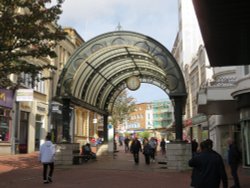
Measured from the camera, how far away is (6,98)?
29266mm

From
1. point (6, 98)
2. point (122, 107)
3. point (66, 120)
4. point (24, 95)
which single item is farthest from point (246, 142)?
point (122, 107)

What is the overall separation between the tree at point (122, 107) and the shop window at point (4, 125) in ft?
101

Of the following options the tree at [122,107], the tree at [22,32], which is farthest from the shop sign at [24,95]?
the tree at [122,107]

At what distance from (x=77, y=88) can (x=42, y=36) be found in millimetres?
9852

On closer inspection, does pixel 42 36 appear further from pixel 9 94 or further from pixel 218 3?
pixel 9 94

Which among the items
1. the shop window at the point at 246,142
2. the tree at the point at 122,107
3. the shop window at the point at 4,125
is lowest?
the shop window at the point at 246,142

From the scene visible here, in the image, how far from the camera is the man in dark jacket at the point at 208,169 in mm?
6504

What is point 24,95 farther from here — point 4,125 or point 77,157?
point 77,157

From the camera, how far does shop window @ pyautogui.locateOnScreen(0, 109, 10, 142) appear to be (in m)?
29.1

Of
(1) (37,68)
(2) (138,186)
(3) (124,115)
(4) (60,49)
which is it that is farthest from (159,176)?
(3) (124,115)

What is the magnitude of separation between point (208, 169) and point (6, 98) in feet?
81.6

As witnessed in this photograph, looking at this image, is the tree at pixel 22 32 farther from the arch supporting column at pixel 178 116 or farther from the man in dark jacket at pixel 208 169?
the man in dark jacket at pixel 208 169

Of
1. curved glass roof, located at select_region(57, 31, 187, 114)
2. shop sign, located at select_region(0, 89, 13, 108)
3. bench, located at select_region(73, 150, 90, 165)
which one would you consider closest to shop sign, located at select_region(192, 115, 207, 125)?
curved glass roof, located at select_region(57, 31, 187, 114)

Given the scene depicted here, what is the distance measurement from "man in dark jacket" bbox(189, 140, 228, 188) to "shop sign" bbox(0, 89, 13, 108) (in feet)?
76.4
